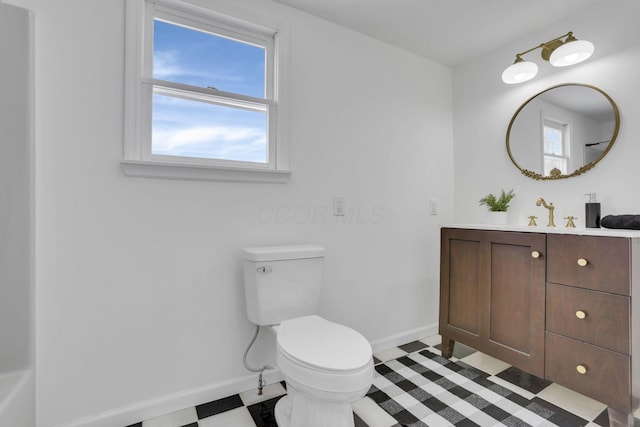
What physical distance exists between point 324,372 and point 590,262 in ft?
4.27

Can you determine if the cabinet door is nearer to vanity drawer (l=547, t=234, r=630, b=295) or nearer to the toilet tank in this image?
vanity drawer (l=547, t=234, r=630, b=295)

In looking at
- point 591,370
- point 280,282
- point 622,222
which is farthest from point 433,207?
point 280,282

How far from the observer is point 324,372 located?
110 cm

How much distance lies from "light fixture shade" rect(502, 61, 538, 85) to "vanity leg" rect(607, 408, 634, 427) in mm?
1826

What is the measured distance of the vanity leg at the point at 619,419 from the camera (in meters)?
1.32

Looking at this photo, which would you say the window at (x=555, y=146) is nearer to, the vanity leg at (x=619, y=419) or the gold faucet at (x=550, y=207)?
the gold faucet at (x=550, y=207)

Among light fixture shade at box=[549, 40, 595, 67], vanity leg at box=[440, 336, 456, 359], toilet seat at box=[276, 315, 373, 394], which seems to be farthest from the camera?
vanity leg at box=[440, 336, 456, 359]

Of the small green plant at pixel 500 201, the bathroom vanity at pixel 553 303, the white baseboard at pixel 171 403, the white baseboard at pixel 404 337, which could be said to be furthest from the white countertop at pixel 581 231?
the white baseboard at pixel 171 403

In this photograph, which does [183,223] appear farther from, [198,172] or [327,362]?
[327,362]

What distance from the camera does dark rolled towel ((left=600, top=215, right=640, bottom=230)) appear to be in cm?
150

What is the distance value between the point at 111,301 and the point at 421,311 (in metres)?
2.00

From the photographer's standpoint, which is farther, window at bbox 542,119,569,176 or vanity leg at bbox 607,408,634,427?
window at bbox 542,119,569,176

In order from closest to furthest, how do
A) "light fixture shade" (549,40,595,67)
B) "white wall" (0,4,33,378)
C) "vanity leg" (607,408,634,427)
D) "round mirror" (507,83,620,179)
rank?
"white wall" (0,4,33,378) → "vanity leg" (607,408,634,427) → "light fixture shade" (549,40,595,67) → "round mirror" (507,83,620,179)

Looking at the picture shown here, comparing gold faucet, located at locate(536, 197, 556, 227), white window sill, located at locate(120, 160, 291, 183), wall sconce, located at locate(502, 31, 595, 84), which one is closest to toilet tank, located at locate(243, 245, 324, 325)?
white window sill, located at locate(120, 160, 291, 183)
